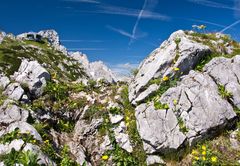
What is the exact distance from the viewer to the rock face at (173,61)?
1667cm

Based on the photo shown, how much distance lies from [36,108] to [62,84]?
3351mm

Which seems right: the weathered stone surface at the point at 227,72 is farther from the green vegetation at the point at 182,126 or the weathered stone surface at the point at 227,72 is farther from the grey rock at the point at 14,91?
the grey rock at the point at 14,91

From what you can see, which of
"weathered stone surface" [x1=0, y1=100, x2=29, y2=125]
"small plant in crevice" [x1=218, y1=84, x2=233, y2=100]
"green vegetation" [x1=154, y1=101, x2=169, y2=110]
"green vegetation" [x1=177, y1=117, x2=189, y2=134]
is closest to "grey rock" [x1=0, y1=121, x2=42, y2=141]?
"weathered stone surface" [x1=0, y1=100, x2=29, y2=125]

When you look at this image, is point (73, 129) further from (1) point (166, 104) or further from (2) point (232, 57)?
(2) point (232, 57)

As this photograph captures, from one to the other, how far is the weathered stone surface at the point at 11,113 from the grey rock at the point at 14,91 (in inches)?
41.9

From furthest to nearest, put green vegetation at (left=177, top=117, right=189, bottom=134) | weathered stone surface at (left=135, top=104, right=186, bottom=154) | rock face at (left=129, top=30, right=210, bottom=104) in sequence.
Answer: rock face at (left=129, top=30, right=210, bottom=104)
green vegetation at (left=177, top=117, right=189, bottom=134)
weathered stone surface at (left=135, top=104, right=186, bottom=154)

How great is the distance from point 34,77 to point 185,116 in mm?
10374

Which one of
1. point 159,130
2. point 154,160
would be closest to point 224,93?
point 159,130

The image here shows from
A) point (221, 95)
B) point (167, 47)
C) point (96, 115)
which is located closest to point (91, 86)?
point (96, 115)

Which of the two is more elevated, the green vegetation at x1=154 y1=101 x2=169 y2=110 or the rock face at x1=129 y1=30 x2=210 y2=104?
the rock face at x1=129 y1=30 x2=210 y2=104

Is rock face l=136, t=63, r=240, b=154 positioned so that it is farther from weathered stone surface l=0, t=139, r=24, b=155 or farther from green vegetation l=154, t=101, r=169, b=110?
weathered stone surface l=0, t=139, r=24, b=155

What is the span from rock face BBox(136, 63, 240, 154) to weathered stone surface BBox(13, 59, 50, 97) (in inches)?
276

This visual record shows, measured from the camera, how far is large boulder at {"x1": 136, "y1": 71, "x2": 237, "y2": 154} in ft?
45.9

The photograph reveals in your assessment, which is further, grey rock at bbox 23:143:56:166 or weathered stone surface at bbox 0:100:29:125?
weathered stone surface at bbox 0:100:29:125
